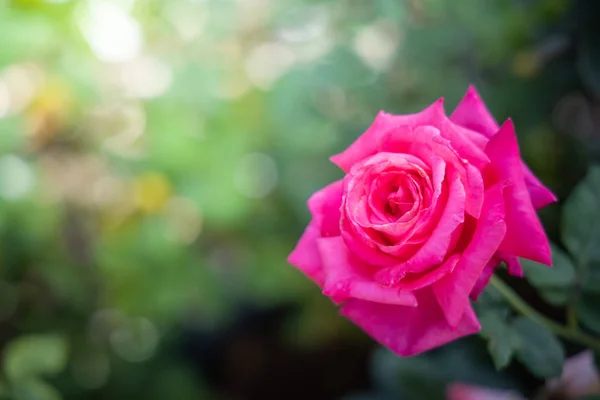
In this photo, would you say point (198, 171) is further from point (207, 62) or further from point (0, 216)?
point (0, 216)

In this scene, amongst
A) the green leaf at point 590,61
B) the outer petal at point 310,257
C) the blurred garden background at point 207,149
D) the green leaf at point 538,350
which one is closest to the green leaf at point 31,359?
the blurred garden background at point 207,149

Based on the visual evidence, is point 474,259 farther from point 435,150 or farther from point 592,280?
point 592,280

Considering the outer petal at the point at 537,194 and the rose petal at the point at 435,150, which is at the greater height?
the rose petal at the point at 435,150

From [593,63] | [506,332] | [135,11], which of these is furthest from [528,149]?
[135,11]

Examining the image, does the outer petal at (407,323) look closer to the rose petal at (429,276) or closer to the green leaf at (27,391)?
the rose petal at (429,276)

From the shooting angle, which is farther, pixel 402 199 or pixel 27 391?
pixel 27 391

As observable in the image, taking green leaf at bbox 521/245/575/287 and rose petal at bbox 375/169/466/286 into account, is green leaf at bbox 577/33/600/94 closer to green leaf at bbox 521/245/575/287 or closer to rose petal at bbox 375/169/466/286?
green leaf at bbox 521/245/575/287

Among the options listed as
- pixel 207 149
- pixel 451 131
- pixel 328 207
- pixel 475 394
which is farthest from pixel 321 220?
pixel 207 149
